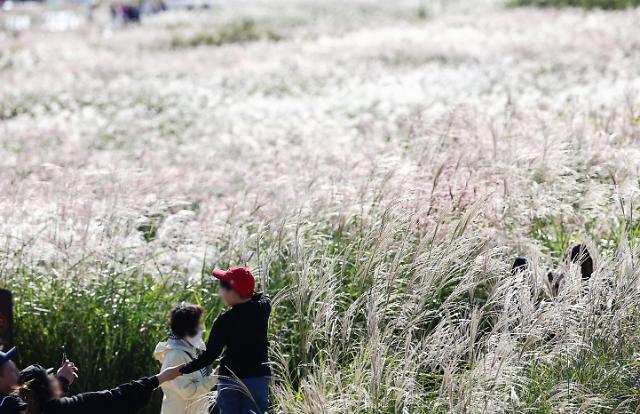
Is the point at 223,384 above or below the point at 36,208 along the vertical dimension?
below

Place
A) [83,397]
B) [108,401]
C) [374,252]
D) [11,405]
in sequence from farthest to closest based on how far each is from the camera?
[374,252], [108,401], [83,397], [11,405]

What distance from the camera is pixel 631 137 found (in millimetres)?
9633

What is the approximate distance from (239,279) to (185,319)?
467 millimetres

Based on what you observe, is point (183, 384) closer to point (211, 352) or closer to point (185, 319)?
point (185, 319)

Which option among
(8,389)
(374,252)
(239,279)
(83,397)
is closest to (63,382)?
(83,397)

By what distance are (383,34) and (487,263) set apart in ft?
66.6

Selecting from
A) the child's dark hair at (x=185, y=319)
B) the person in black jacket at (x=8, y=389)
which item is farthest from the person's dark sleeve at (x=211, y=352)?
the person in black jacket at (x=8, y=389)

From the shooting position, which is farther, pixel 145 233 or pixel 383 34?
pixel 383 34

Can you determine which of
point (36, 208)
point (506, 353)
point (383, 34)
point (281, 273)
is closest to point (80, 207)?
point (36, 208)

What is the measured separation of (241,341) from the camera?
6043 millimetres

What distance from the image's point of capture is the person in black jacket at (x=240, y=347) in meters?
5.99

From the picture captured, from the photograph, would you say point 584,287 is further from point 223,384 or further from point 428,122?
point 428,122

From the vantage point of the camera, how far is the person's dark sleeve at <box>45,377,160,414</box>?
5422 mm

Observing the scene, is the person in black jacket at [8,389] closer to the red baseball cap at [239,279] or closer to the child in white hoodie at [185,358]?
the child in white hoodie at [185,358]
